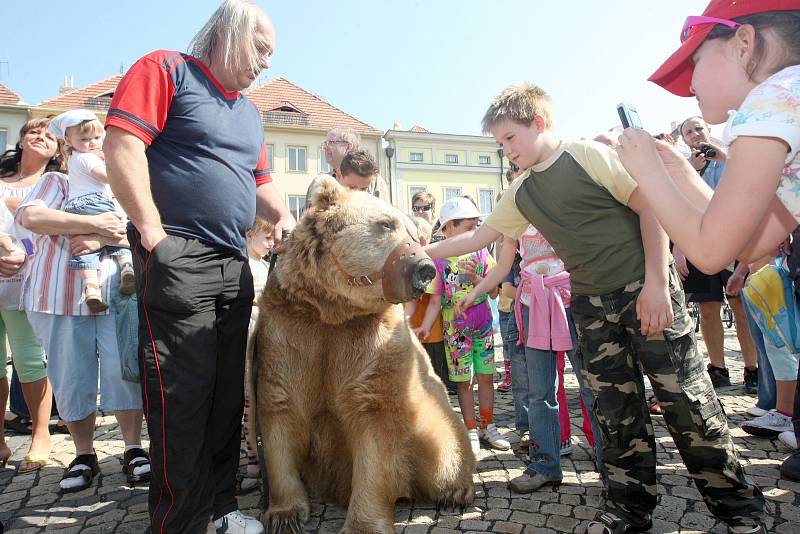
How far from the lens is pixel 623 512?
106 inches

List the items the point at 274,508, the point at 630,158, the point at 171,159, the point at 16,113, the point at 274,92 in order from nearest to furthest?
1. the point at 630,158
2. the point at 171,159
3. the point at 274,508
4. the point at 16,113
5. the point at 274,92

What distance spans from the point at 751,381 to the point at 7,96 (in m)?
34.0

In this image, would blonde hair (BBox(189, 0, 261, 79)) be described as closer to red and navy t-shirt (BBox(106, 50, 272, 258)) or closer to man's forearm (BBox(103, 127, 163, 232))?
red and navy t-shirt (BBox(106, 50, 272, 258))

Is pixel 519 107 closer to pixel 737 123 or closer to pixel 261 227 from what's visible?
pixel 737 123

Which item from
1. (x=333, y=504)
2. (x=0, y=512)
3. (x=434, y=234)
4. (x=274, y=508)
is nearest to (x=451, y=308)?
(x=434, y=234)

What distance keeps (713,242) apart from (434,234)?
4650 mm

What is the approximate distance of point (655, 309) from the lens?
246cm

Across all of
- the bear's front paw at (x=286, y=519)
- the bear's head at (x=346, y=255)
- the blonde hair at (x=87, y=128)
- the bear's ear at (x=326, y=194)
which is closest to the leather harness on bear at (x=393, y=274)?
the bear's head at (x=346, y=255)

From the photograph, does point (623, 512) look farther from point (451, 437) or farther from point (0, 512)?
point (0, 512)

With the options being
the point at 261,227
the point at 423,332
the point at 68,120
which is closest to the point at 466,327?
the point at 423,332

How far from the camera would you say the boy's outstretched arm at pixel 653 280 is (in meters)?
2.46

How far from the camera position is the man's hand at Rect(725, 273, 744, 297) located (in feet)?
16.2

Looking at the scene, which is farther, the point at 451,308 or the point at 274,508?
the point at 451,308

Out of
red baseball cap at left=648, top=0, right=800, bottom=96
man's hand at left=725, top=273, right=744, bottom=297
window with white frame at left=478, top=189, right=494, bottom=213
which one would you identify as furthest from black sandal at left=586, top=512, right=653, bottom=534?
window with white frame at left=478, top=189, right=494, bottom=213
